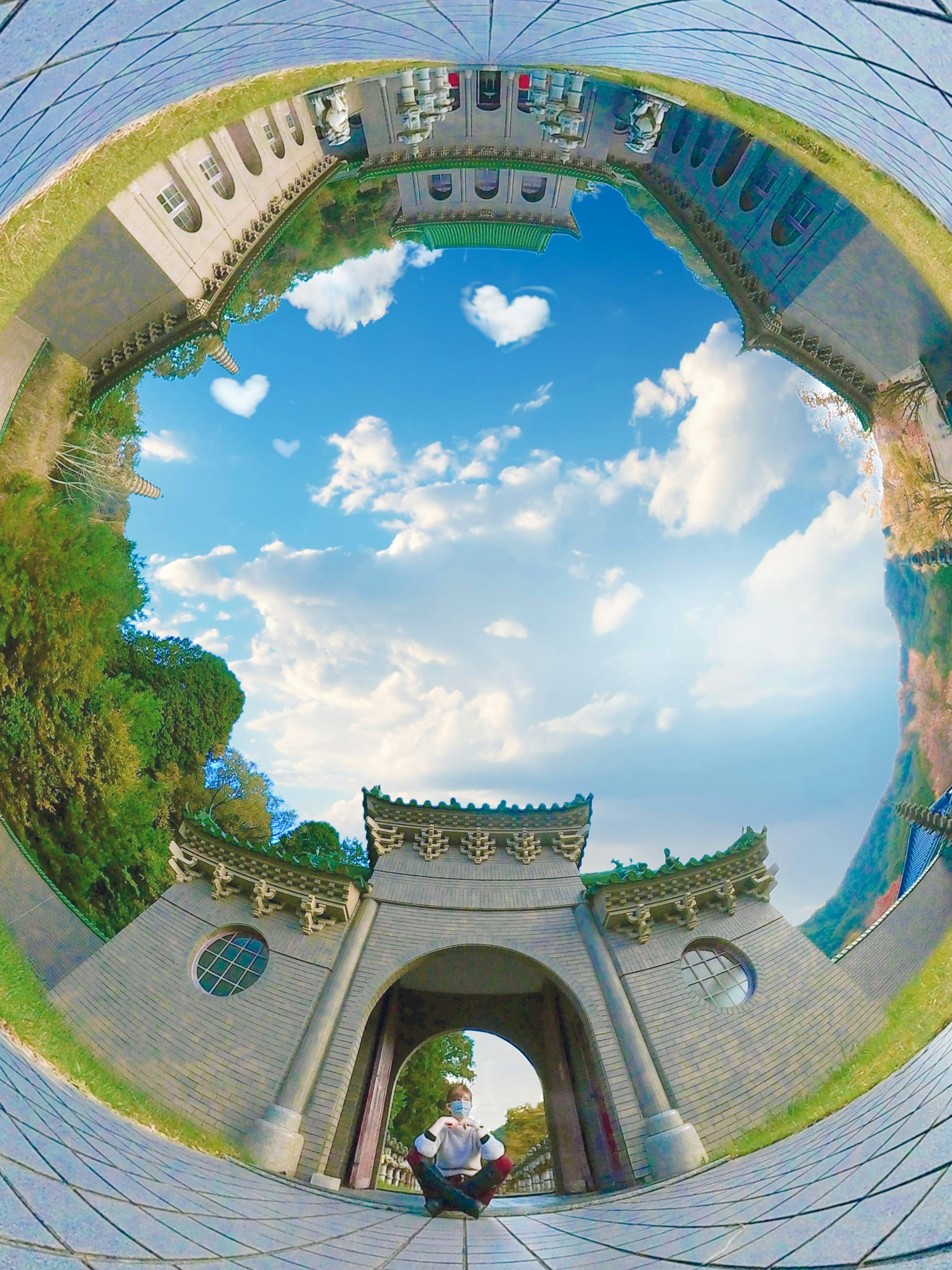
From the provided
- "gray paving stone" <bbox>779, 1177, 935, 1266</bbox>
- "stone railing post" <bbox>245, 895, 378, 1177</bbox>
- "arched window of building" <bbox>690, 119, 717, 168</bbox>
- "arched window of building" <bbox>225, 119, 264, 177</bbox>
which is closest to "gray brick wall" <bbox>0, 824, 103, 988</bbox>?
"stone railing post" <bbox>245, 895, 378, 1177</bbox>

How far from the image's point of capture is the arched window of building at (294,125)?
12.6 metres

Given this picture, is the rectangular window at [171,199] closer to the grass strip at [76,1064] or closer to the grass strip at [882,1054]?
the grass strip at [76,1064]

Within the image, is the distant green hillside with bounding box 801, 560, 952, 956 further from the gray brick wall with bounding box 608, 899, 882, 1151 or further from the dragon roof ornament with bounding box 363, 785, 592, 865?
the dragon roof ornament with bounding box 363, 785, 592, 865

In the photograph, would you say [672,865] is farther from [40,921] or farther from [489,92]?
[489,92]

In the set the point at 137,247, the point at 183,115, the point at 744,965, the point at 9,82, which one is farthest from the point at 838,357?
the point at 137,247

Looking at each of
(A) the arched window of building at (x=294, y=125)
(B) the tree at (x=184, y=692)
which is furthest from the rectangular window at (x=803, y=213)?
(B) the tree at (x=184, y=692)

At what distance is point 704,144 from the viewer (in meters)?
12.8

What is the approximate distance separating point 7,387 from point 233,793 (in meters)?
10.4

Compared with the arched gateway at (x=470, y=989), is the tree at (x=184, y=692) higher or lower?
higher

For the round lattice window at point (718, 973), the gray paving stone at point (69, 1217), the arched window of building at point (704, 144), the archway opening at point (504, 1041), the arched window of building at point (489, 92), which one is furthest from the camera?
the arched window of building at point (489, 92)

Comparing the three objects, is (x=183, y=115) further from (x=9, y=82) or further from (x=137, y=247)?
(x=9, y=82)

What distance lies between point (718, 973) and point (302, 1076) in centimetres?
592

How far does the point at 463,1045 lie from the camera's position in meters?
14.0

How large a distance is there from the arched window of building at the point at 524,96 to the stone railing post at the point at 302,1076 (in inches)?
727
